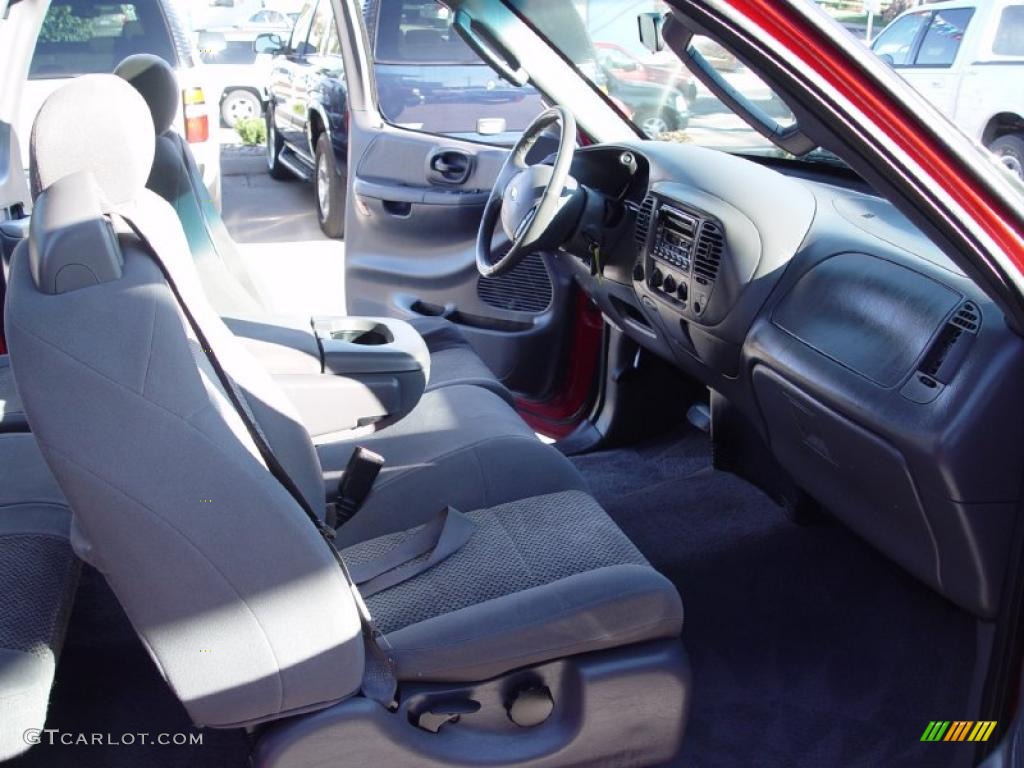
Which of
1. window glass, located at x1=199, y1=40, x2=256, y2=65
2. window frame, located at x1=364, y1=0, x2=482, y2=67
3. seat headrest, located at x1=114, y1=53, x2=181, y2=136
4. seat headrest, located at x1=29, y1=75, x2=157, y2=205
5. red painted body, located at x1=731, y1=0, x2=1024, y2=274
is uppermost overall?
red painted body, located at x1=731, y1=0, x2=1024, y2=274

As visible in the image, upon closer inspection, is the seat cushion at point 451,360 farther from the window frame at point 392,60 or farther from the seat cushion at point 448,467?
the window frame at point 392,60

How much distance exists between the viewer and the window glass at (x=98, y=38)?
5.60 metres

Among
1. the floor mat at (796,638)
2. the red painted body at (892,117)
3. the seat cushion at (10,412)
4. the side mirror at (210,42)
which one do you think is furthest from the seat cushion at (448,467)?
the side mirror at (210,42)

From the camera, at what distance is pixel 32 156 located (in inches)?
61.3

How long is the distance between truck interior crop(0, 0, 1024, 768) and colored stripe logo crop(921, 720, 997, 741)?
2cm

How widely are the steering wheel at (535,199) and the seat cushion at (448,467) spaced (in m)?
0.40

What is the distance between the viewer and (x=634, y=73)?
2830 millimetres

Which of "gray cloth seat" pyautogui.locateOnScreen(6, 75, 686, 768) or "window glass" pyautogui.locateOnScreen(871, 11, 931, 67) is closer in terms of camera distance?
"gray cloth seat" pyautogui.locateOnScreen(6, 75, 686, 768)

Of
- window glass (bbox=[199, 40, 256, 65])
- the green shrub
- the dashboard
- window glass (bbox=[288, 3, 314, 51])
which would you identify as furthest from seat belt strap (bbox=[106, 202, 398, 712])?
window glass (bbox=[199, 40, 256, 65])

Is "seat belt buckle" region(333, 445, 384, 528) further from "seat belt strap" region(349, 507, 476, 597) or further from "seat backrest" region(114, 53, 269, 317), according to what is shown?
"seat backrest" region(114, 53, 269, 317)

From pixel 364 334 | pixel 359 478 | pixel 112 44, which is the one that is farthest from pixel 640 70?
pixel 112 44

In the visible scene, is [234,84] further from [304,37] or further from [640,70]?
→ [640,70]

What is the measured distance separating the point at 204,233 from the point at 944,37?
19.4 feet

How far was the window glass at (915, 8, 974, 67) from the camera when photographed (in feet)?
22.9
